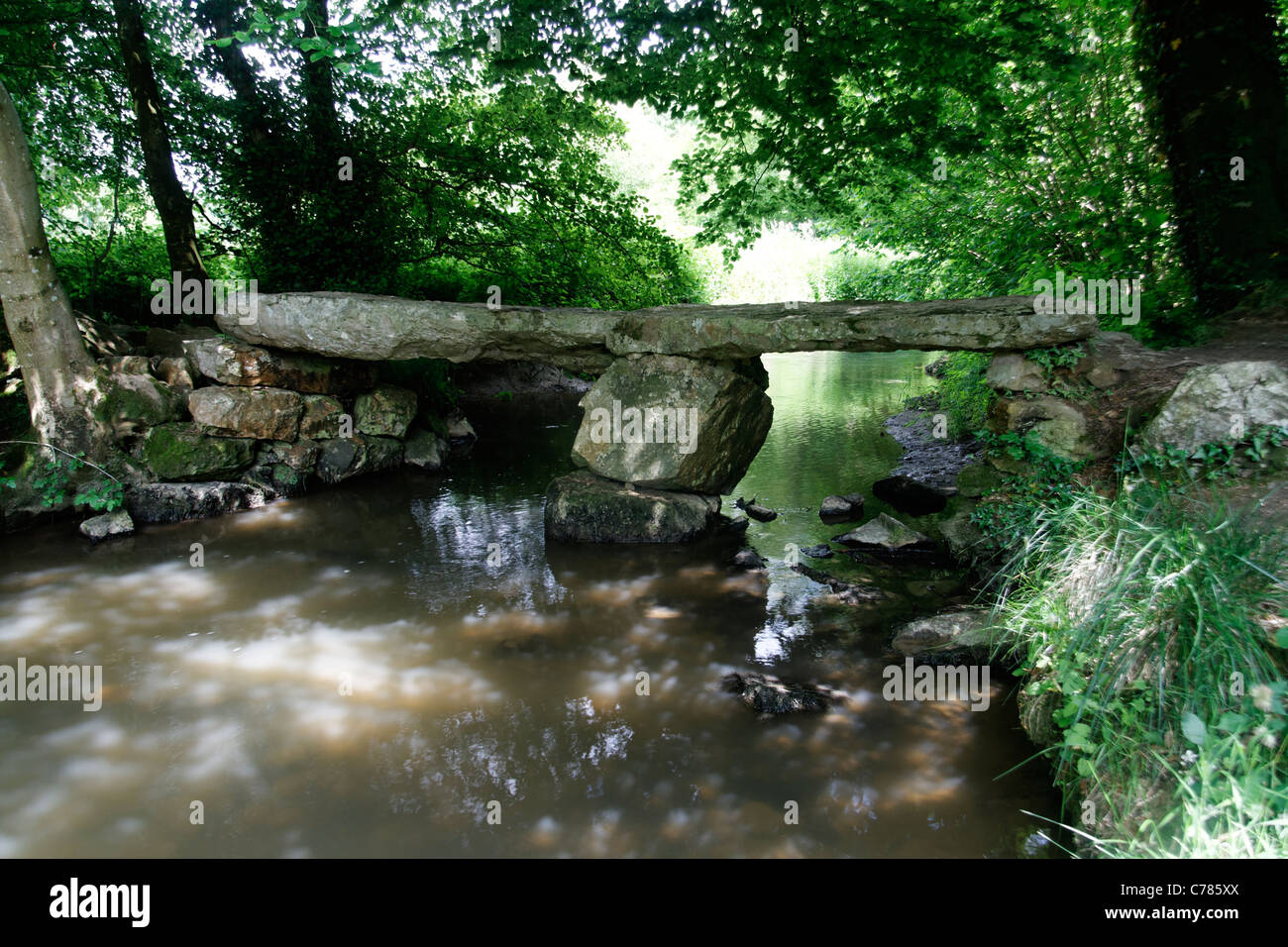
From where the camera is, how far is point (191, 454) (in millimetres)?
7051

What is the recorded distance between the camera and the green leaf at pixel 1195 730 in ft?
7.55

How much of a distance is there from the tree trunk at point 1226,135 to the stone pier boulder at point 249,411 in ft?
28.8

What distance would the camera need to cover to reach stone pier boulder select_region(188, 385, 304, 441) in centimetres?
724

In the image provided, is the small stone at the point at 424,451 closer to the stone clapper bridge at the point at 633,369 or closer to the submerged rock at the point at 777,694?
the stone clapper bridge at the point at 633,369

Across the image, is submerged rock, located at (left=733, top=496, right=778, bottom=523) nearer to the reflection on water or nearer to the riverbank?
the reflection on water

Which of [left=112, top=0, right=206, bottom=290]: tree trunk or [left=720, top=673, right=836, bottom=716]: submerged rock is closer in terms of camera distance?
[left=720, top=673, right=836, bottom=716]: submerged rock

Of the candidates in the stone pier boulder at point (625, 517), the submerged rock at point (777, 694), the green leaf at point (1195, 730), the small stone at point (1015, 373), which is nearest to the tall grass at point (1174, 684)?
the green leaf at point (1195, 730)

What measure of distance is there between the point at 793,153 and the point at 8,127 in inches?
278

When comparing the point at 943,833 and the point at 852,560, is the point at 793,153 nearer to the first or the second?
the point at 852,560

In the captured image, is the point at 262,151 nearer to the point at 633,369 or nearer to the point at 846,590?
the point at 633,369

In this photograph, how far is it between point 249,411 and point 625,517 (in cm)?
426

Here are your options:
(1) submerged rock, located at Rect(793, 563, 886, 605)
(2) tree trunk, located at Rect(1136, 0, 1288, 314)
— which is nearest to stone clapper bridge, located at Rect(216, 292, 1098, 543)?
(1) submerged rock, located at Rect(793, 563, 886, 605)

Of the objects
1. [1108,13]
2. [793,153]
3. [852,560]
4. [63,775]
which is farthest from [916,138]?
[63,775]
